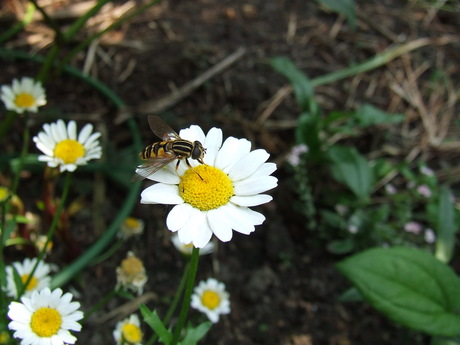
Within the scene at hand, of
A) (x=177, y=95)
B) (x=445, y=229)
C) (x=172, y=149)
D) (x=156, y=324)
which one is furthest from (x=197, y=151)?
(x=177, y=95)

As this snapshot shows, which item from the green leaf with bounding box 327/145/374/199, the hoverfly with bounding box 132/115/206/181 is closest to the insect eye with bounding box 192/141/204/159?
the hoverfly with bounding box 132/115/206/181

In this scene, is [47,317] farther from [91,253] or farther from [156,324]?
[91,253]

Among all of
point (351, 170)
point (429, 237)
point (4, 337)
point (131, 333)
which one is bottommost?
point (429, 237)

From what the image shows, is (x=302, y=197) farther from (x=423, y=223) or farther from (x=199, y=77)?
(x=199, y=77)

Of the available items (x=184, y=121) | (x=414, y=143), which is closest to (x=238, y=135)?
(x=184, y=121)

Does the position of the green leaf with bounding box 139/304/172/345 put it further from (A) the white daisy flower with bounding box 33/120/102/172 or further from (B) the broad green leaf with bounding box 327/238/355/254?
(B) the broad green leaf with bounding box 327/238/355/254

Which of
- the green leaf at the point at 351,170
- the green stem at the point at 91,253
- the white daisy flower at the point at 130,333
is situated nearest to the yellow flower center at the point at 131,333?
the white daisy flower at the point at 130,333
